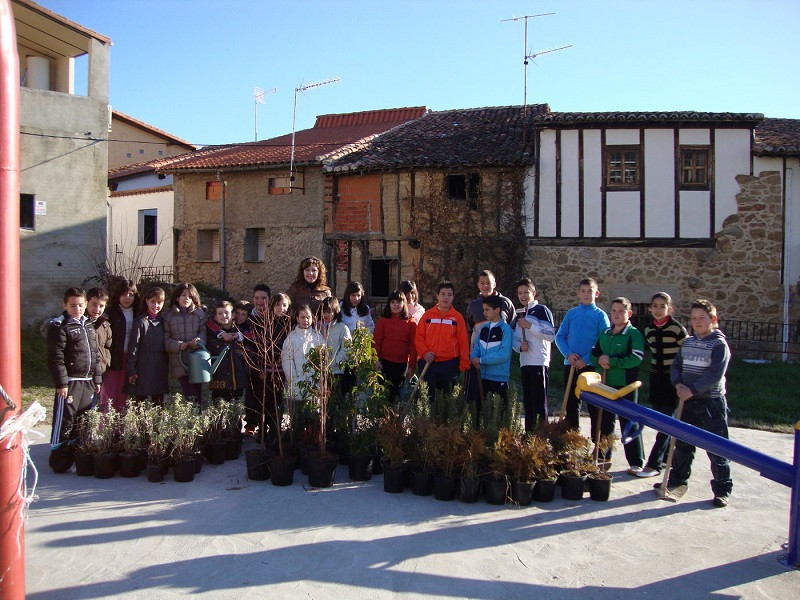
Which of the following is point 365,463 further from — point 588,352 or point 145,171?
point 145,171

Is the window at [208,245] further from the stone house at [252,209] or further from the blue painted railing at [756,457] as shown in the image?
the blue painted railing at [756,457]

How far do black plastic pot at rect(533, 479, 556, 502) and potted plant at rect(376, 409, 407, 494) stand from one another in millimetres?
1032

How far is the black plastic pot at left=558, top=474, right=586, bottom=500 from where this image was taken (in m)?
5.01

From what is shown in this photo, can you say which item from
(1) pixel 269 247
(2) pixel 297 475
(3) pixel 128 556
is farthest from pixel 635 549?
(1) pixel 269 247

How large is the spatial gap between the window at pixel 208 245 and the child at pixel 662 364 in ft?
55.0

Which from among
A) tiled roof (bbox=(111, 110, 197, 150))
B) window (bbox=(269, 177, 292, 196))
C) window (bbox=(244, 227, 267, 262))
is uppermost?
tiled roof (bbox=(111, 110, 197, 150))

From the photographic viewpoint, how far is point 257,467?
5.42m

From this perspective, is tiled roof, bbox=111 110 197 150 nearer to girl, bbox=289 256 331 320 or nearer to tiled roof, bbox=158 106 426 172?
tiled roof, bbox=158 106 426 172

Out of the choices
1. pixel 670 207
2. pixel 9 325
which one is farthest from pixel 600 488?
pixel 670 207

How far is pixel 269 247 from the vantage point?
760 inches

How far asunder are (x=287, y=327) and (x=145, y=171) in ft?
66.0

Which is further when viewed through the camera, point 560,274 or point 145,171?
point 145,171

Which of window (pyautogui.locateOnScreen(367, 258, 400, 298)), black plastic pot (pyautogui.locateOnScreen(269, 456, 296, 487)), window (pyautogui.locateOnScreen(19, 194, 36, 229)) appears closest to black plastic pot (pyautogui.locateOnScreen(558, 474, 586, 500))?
black plastic pot (pyautogui.locateOnScreen(269, 456, 296, 487))

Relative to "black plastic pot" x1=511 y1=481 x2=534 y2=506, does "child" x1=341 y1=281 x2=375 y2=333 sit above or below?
above
